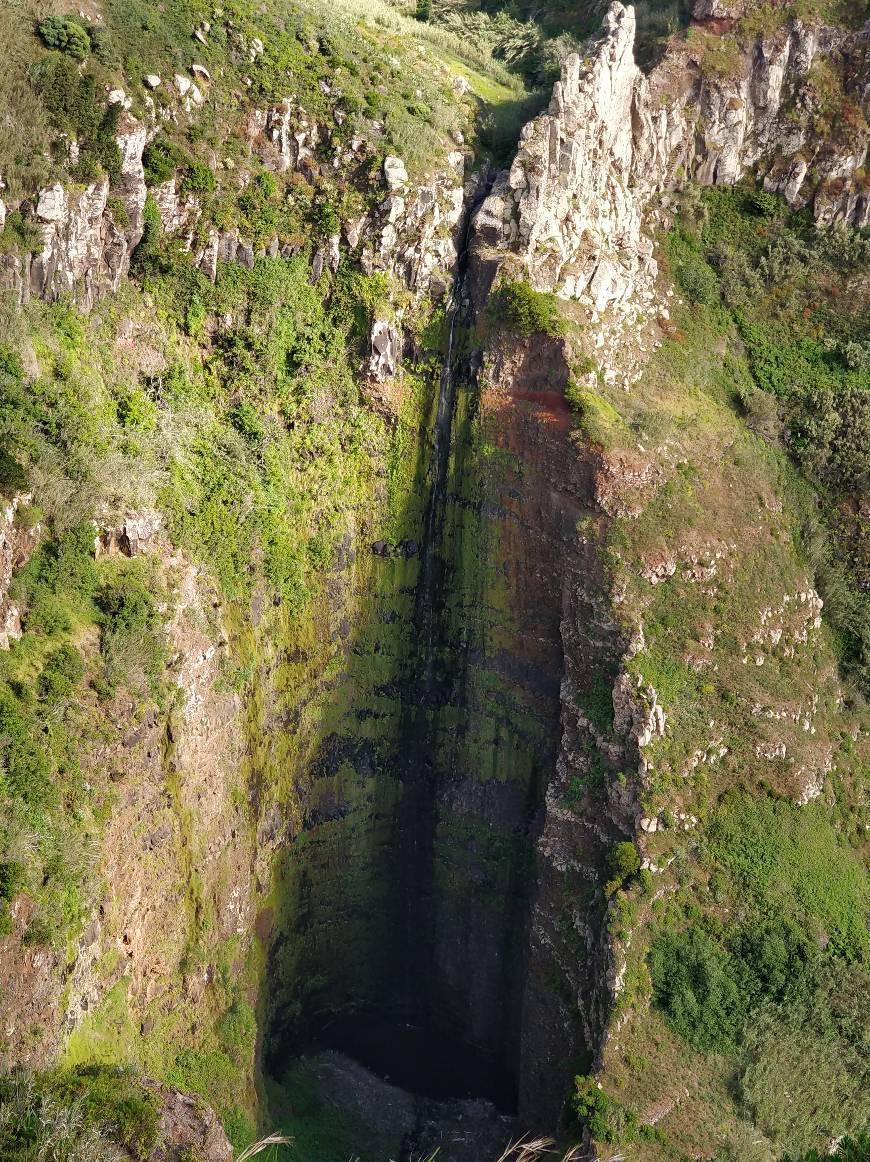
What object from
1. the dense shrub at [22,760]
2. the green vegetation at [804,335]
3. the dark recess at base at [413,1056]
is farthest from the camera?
the dark recess at base at [413,1056]

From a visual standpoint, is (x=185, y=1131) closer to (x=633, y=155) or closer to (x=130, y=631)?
(x=130, y=631)

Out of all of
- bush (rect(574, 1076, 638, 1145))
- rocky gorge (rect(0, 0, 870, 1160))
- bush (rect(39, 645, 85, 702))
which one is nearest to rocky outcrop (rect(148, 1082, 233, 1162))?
rocky gorge (rect(0, 0, 870, 1160))

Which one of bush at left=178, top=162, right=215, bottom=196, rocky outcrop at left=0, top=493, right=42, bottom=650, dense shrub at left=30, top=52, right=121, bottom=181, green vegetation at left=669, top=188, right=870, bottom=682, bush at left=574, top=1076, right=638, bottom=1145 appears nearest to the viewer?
rocky outcrop at left=0, top=493, right=42, bottom=650

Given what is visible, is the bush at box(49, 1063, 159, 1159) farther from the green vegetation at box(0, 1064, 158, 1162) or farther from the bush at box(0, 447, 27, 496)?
the bush at box(0, 447, 27, 496)

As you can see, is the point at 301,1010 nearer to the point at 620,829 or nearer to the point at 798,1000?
the point at 620,829

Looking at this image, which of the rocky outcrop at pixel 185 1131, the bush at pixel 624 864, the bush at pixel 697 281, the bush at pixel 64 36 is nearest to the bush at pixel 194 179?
the bush at pixel 64 36

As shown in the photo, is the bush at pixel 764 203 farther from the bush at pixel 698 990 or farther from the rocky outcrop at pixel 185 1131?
the rocky outcrop at pixel 185 1131

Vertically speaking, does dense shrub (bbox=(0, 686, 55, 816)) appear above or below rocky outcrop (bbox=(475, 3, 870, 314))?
below
